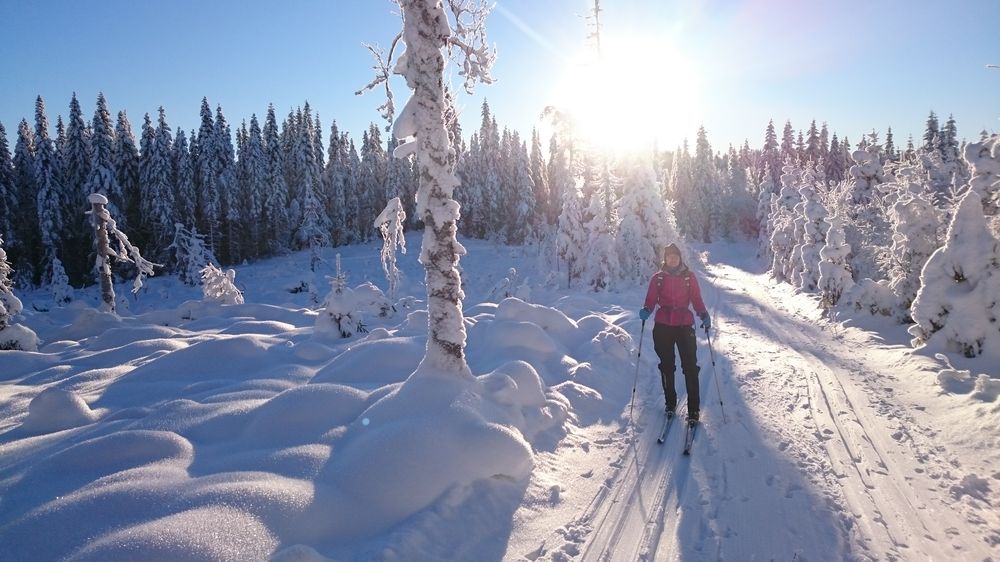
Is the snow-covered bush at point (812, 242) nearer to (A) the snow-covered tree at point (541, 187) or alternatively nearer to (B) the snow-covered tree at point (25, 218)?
(A) the snow-covered tree at point (541, 187)

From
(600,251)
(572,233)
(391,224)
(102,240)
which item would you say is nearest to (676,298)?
(391,224)

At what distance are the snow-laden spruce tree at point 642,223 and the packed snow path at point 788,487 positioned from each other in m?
19.7

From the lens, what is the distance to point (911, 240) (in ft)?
44.7

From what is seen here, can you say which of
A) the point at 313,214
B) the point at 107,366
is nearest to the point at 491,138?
the point at 313,214

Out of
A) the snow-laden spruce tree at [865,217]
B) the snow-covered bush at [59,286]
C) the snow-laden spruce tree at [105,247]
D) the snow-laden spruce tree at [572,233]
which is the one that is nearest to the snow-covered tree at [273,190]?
the snow-covered bush at [59,286]

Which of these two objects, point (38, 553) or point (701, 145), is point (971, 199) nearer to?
point (38, 553)

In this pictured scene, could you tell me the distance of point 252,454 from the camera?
4.71 metres

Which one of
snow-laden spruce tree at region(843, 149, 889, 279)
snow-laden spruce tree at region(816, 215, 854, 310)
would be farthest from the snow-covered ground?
snow-laden spruce tree at region(843, 149, 889, 279)

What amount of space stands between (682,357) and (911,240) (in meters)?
11.7

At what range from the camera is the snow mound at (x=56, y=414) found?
6211 millimetres

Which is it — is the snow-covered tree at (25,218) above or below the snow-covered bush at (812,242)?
above

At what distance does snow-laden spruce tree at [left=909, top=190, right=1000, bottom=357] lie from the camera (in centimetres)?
872

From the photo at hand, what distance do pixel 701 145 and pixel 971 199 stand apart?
72696 millimetres

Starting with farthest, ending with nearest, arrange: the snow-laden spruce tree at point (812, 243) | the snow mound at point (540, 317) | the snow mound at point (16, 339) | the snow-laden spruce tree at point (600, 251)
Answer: the snow-laden spruce tree at point (600, 251) → the snow-laden spruce tree at point (812, 243) → the snow mound at point (16, 339) → the snow mound at point (540, 317)
